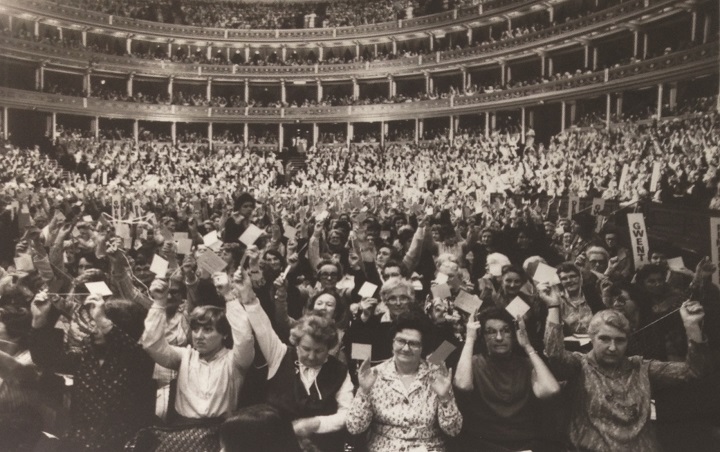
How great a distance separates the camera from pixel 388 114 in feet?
99.0

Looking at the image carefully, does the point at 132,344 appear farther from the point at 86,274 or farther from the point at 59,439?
the point at 86,274

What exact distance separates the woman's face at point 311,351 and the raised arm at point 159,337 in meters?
0.70

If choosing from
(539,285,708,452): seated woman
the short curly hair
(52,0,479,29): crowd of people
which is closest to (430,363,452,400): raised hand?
the short curly hair

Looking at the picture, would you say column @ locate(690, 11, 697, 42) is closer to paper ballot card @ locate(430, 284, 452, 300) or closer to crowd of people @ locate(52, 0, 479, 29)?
paper ballot card @ locate(430, 284, 452, 300)

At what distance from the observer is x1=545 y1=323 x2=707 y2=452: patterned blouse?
12.0ft

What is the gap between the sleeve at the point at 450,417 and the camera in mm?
3526

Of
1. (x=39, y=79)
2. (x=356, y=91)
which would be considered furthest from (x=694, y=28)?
(x=39, y=79)

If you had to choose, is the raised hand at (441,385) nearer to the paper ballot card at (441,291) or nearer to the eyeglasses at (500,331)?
the eyeglasses at (500,331)

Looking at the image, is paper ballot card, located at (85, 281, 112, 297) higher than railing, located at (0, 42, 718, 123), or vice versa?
railing, located at (0, 42, 718, 123)

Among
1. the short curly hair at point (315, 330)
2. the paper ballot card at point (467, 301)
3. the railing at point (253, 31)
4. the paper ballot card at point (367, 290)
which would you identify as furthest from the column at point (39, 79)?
the paper ballot card at point (467, 301)

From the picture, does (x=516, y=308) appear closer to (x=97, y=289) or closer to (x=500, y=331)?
(x=500, y=331)

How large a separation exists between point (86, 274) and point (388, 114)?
26126 millimetres

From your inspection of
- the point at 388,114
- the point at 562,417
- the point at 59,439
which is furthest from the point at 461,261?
the point at 388,114

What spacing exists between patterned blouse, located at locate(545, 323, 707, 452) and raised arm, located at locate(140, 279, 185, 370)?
2.13 meters
